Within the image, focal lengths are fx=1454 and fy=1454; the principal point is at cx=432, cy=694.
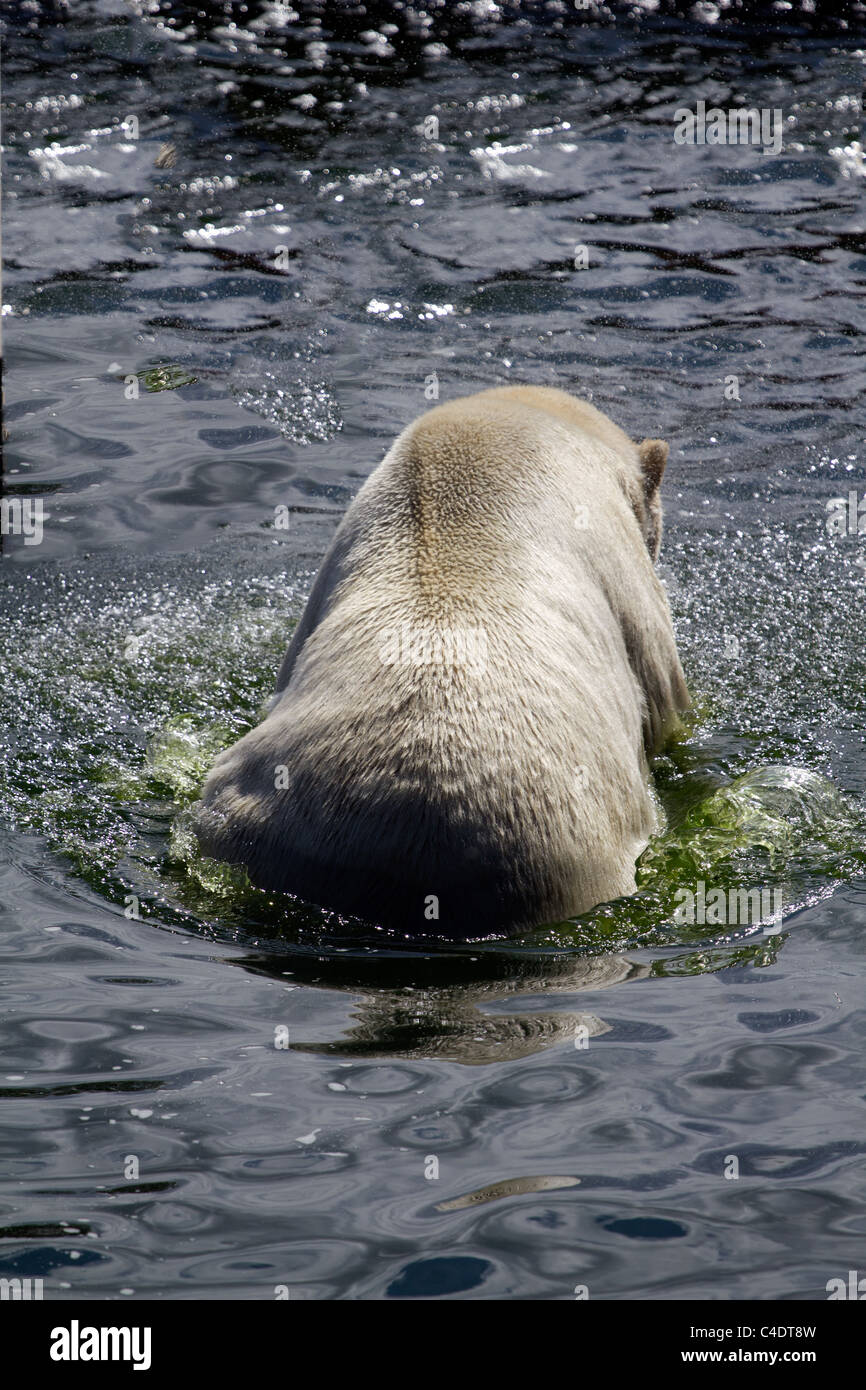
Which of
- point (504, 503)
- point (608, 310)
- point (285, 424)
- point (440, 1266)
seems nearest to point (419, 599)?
point (504, 503)

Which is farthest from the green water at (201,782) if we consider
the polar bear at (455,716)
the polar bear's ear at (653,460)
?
the polar bear's ear at (653,460)

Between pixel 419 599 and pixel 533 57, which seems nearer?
pixel 419 599

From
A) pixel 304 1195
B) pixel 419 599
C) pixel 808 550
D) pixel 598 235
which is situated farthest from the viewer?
pixel 598 235

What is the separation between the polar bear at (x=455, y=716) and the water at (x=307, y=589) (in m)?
0.18

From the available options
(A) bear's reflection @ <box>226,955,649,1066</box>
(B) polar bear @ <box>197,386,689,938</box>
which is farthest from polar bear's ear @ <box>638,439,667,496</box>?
(A) bear's reflection @ <box>226,955,649,1066</box>

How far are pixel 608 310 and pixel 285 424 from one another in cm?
323

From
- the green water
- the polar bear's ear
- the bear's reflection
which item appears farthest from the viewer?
the polar bear's ear

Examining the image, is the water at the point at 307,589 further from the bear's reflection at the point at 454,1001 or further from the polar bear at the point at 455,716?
the polar bear at the point at 455,716

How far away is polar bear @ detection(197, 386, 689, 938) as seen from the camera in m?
3.83

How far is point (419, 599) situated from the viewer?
4.24 meters

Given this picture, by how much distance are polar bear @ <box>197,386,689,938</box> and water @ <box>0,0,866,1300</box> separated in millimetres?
177

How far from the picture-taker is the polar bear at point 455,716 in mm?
3834

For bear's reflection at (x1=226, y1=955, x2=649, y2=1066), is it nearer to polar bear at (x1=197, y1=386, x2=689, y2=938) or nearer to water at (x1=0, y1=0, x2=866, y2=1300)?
water at (x1=0, y1=0, x2=866, y2=1300)
